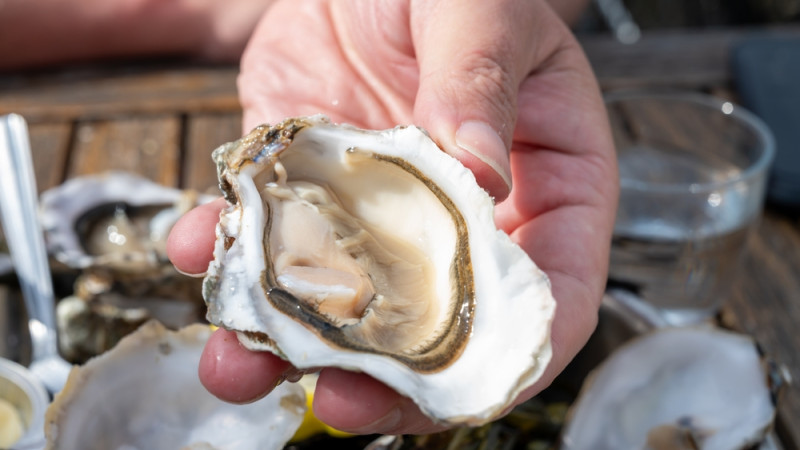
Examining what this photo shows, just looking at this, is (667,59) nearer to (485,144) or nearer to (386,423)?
(485,144)

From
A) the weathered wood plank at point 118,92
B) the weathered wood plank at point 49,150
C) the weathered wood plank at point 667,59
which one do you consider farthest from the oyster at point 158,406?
the weathered wood plank at point 667,59

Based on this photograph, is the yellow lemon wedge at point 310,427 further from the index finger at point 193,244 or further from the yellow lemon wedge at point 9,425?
the yellow lemon wedge at point 9,425

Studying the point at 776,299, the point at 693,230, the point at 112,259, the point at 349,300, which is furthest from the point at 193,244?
the point at 776,299

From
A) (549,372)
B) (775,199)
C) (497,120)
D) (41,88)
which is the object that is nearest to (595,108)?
(497,120)

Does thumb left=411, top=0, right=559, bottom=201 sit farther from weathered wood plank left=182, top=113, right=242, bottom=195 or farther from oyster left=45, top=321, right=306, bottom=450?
weathered wood plank left=182, top=113, right=242, bottom=195

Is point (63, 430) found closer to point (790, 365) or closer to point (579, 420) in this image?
point (579, 420)

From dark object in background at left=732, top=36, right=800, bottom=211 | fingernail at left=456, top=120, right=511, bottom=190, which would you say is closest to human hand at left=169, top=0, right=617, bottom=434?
fingernail at left=456, top=120, right=511, bottom=190

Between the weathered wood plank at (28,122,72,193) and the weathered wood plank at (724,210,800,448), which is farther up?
the weathered wood plank at (724,210,800,448)
